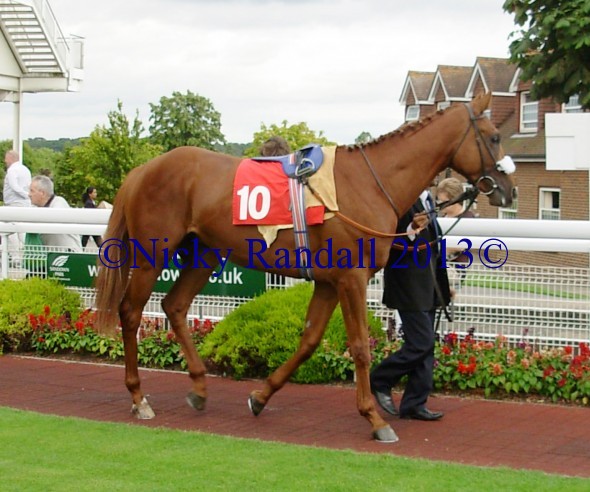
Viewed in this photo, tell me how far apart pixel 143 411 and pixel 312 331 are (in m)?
1.37

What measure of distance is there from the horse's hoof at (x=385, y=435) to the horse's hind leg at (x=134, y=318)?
68.0 inches

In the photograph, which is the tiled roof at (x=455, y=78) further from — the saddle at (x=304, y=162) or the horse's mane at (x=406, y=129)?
the saddle at (x=304, y=162)

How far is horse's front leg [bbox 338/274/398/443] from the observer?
→ 5.98m

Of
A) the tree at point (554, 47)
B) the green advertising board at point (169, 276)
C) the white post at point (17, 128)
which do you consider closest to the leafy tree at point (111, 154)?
the white post at point (17, 128)

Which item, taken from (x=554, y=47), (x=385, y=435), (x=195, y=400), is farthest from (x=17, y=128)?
(x=385, y=435)

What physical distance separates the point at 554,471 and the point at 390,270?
1885 millimetres

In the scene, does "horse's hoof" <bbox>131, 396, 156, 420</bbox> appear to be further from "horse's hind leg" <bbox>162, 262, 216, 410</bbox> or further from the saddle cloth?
the saddle cloth

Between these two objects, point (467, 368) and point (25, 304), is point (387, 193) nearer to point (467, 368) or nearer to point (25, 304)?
point (467, 368)

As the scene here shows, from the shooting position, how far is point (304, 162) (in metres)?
6.18

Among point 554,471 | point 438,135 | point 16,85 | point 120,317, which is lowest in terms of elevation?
point 554,471

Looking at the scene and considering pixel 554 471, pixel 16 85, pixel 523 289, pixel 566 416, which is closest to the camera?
pixel 554 471

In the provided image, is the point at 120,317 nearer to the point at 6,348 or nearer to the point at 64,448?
the point at 64,448

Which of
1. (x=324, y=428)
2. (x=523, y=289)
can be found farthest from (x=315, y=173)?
(x=523, y=289)

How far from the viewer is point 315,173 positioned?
6.15 metres
